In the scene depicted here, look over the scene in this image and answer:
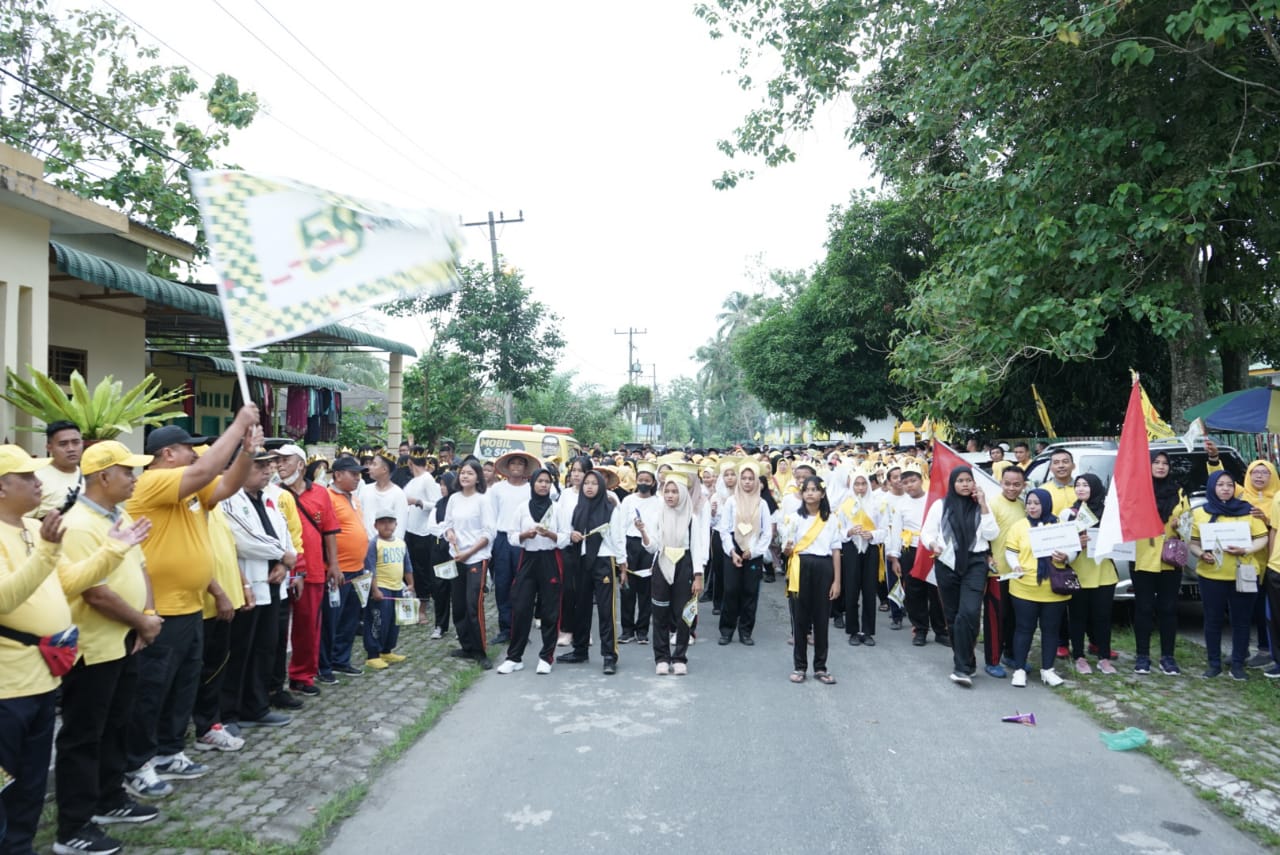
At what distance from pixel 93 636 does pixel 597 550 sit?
4.78 meters

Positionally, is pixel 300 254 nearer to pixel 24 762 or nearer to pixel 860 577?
pixel 24 762

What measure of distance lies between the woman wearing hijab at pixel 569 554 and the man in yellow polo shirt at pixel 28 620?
4.65 m

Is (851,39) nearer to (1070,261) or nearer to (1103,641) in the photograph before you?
(1070,261)

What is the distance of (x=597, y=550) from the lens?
27.9 ft

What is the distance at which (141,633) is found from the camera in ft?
14.3

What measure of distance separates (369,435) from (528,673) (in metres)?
19.7

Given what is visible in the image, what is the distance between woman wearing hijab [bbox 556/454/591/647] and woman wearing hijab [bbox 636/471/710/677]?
66 centimetres

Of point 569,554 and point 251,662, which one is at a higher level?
point 569,554

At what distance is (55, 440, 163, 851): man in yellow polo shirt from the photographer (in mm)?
4129

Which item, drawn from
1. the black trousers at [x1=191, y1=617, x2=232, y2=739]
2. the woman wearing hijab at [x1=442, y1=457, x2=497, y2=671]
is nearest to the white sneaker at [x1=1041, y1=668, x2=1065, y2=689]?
the woman wearing hijab at [x1=442, y1=457, x2=497, y2=671]

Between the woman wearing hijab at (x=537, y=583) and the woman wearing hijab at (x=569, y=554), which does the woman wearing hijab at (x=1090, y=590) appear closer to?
the woman wearing hijab at (x=569, y=554)

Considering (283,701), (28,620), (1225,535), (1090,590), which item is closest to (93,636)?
(28,620)

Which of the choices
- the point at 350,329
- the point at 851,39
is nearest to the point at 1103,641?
the point at 851,39

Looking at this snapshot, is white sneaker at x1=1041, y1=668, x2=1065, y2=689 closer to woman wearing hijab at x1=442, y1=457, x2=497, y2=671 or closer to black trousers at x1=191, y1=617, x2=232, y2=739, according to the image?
woman wearing hijab at x1=442, y1=457, x2=497, y2=671
